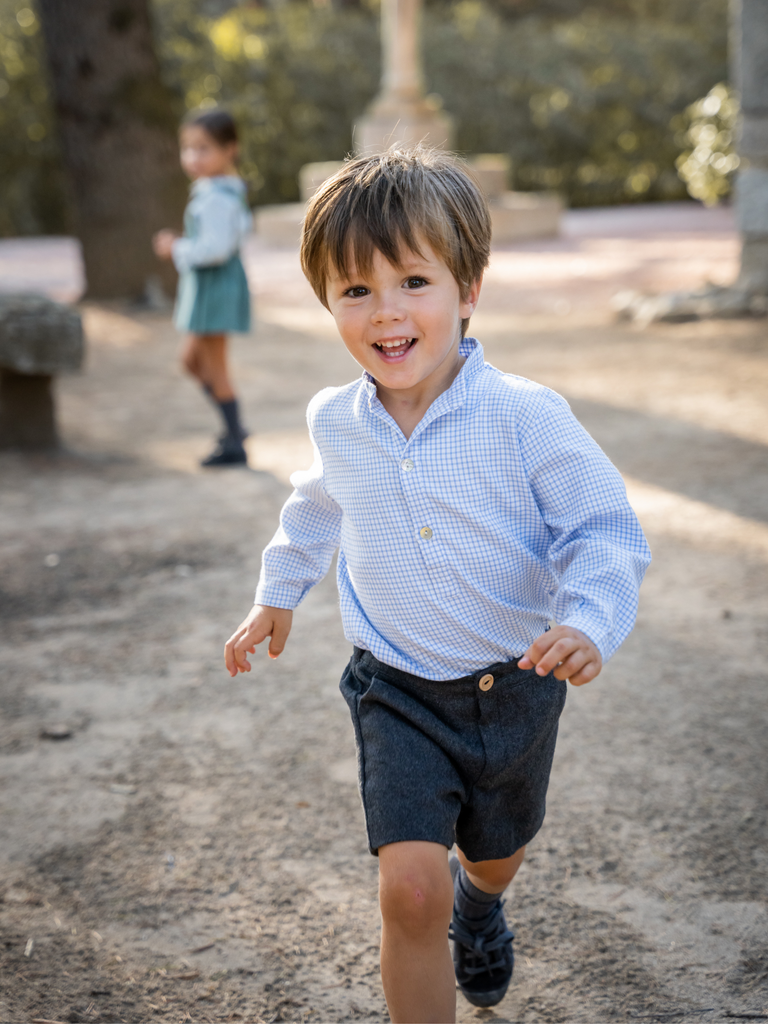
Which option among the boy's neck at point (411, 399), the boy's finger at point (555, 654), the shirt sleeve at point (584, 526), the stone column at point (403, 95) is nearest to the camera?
the boy's finger at point (555, 654)

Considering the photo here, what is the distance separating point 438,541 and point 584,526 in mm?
228

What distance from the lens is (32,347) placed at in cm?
537

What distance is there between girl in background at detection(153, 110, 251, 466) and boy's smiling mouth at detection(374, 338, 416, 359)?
11.9ft

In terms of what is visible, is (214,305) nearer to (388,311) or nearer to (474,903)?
(388,311)

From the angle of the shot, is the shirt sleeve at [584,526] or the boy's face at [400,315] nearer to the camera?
the shirt sleeve at [584,526]

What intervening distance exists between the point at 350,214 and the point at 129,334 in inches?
299

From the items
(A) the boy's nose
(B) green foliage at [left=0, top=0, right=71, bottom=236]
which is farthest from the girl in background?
(B) green foliage at [left=0, top=0, right=71, bottom=236]

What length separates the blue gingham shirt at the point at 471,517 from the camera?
1.70m

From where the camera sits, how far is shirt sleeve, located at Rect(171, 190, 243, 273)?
520 cm

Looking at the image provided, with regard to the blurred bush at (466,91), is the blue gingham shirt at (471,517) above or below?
below

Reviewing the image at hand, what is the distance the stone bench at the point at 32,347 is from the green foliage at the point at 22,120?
11432 millimetres

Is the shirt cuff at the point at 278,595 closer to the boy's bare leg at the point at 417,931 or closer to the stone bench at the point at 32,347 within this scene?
the boy's bare leg at the point at 417,931

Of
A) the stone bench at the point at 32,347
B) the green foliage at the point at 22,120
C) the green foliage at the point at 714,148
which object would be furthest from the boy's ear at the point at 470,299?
the green foliage at the point at 22,120

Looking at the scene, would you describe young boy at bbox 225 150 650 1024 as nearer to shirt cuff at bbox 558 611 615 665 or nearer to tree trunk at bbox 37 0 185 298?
shirt cuff at bbox 558 611 615 665
